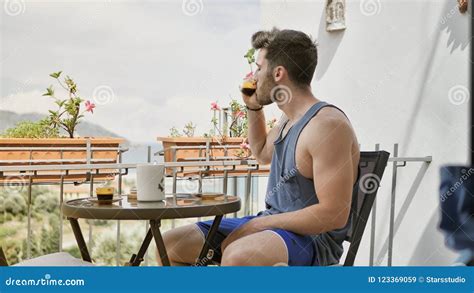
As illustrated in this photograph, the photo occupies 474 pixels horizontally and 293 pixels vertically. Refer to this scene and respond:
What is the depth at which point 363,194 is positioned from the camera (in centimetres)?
216

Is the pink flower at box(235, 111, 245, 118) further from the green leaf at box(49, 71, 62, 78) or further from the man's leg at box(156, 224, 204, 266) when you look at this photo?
the man's leg at box(156, 224, 204, 266)

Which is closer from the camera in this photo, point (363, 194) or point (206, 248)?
point (206, 248)

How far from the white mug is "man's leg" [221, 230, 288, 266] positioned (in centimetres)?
38

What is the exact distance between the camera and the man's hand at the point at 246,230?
6.22 feet

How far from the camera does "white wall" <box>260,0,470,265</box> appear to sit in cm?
350

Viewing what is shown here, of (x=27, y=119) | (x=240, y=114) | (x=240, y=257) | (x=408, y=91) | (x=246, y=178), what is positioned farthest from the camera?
(x=27, y=119)

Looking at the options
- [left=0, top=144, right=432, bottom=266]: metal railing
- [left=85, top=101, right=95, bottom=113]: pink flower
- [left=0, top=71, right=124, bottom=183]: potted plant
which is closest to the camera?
[left=0, top=144, right=432, bottom=266]: metal railing

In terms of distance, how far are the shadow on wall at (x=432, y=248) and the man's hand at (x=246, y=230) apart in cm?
204

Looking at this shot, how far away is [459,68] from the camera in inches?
135

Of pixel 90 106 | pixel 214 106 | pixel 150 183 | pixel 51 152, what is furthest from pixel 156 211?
pixel 214 106

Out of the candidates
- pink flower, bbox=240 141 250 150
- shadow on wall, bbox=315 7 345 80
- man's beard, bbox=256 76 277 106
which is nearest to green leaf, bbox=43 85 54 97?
pink flower, bbox=240 141 250 150

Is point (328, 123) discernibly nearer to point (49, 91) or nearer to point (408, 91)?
point (408, 91)

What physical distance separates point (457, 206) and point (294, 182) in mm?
1983

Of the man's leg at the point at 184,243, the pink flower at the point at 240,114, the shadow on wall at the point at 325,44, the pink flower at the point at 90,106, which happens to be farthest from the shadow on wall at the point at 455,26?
the pink flower at the point at 90,106
